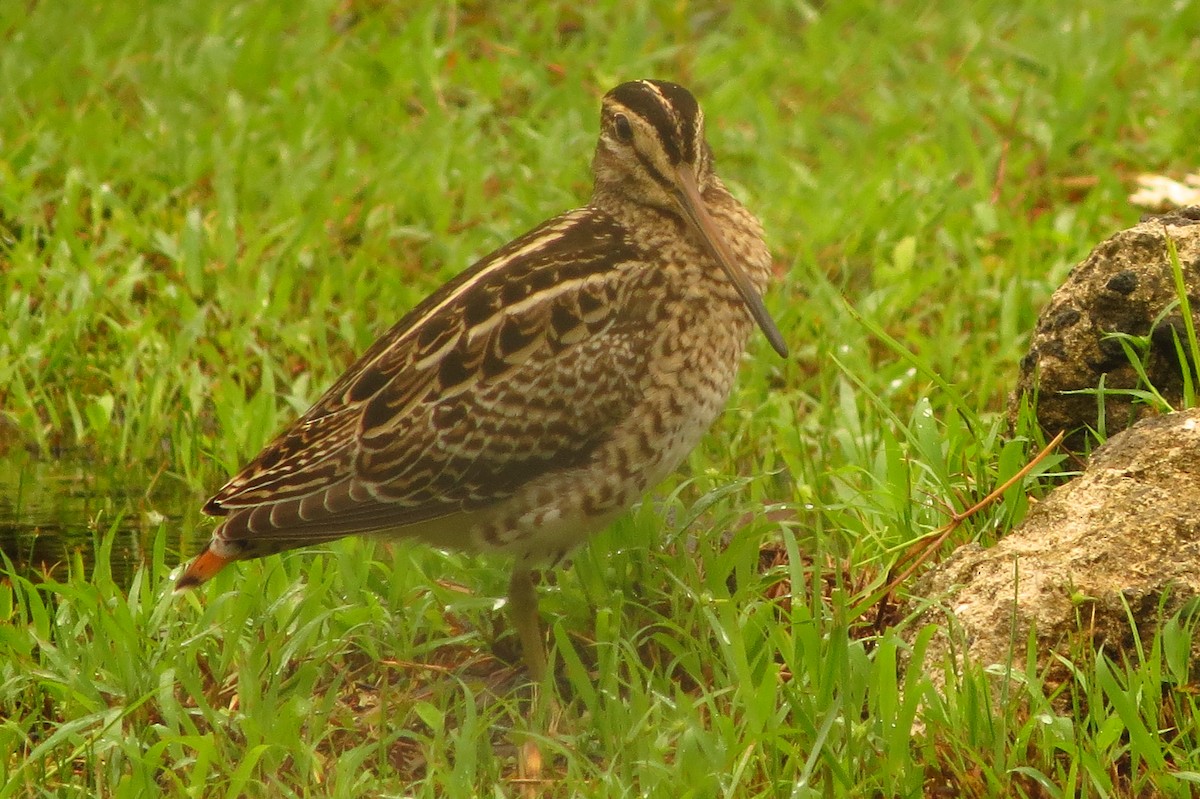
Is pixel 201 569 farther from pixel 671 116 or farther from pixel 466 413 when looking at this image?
Answer: pixel 671 116

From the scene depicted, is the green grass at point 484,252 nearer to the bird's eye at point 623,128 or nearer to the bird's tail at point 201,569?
the bird's tail at point 201,569

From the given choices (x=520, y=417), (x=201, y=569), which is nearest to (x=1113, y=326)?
(x=520, y=417)

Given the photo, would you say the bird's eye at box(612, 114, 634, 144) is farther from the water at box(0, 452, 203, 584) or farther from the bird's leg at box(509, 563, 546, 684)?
the water at box(0, 452, 203, 584)

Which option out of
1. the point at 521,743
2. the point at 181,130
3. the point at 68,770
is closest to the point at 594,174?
the point at 521,743

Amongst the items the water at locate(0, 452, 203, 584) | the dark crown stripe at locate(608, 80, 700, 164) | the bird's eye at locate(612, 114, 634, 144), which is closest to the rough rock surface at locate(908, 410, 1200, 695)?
the dark crown stripe at locate(608, 80, 700, 164)

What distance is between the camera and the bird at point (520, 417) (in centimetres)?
423

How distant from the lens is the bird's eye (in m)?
4.72

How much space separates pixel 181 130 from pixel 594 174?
3.16m

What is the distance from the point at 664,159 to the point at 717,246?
30 centimetres

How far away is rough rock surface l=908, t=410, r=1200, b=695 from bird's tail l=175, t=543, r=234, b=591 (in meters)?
1.64

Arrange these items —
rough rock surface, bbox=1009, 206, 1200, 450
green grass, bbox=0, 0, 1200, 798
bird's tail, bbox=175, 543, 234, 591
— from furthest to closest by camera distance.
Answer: rough rock surface, bbox=1009, 206, 1200, 450, bird's tail, bbox=175, 543, 234, 591, green grass, bbox=0, 0, 1200, 798

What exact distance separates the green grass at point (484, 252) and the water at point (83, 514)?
24mm

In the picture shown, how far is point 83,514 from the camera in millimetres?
5203

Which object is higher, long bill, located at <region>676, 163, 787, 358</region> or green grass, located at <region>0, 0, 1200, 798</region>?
long bill, located at <region>676, 163, 787, 358</region>
